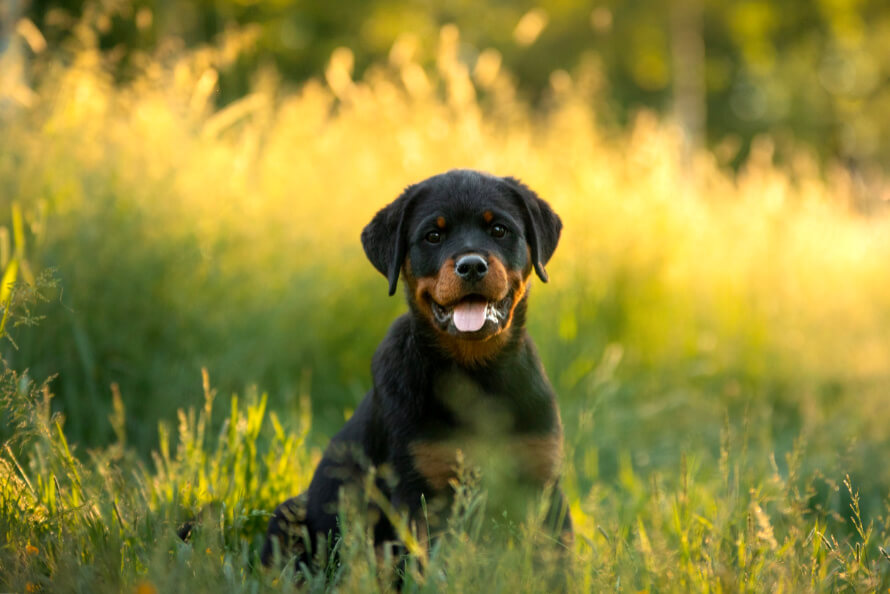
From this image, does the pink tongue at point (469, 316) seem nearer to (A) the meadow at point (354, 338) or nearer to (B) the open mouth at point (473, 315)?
(B) the open mouth at point (473, 315)

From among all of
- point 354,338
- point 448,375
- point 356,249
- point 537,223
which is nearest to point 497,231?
point 537,223

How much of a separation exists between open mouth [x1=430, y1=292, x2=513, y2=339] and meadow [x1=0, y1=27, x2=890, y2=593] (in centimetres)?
55

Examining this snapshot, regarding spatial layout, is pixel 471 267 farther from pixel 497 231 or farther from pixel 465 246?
pixel 497 231

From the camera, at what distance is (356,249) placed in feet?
16.5

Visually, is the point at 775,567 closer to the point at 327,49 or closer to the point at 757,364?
the point at 757,364

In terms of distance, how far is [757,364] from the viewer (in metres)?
5.55

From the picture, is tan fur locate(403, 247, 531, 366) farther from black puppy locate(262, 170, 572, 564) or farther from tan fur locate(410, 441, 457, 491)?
tan fur locate(410, 441, 457, 491)

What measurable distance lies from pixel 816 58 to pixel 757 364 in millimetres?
16610

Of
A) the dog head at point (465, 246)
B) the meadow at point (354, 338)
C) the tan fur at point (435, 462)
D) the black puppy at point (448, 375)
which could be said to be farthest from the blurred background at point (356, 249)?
the tan fur at point (435, 462)

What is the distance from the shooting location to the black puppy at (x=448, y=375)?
2.61m

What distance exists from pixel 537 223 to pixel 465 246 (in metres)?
0.42

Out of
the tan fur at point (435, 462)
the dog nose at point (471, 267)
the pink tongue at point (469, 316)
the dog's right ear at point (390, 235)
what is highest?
the dog's right ear at point (390, 235)

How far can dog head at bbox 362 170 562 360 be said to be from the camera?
276cm

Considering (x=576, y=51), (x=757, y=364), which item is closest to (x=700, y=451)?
(x=757, y=364)
